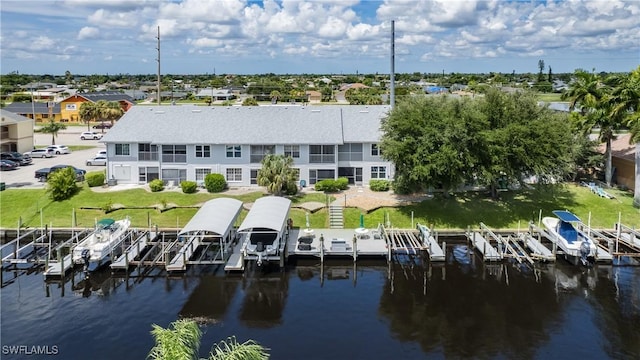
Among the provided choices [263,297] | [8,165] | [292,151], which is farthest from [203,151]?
[8,165]

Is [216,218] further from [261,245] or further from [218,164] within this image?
[218,164]

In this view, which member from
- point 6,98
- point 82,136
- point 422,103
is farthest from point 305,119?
point 6,98

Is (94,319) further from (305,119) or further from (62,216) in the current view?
(305,119)

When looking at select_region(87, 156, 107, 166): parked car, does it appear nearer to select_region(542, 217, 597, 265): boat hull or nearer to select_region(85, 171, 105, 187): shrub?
select_region(85, 171, 105, 187): shrub

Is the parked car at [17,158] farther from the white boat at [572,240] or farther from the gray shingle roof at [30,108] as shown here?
the white boat at [572,240]

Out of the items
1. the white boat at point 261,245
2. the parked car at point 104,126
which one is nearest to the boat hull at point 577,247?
the white boat at point 261,245

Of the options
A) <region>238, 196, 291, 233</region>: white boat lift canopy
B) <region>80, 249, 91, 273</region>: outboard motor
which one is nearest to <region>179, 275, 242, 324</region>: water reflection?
<region>238, 196, 291, 233</region>: white boat lift canopy

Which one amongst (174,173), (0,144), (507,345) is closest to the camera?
(507,345)
